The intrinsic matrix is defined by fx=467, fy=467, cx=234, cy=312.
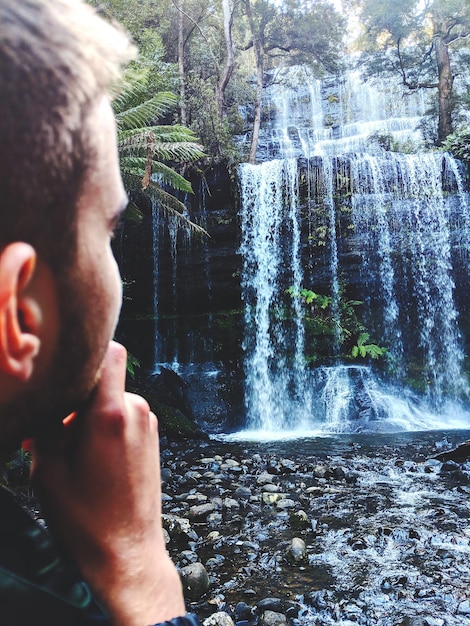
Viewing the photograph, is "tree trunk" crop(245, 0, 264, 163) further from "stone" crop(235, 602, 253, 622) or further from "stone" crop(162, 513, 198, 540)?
"stone" crop(235, 602, 253, 622)

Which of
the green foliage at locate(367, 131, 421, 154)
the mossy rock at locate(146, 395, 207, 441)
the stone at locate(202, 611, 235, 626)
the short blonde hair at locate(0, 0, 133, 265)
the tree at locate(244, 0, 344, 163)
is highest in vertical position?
the tree at locate(244, 0, 344, 163)

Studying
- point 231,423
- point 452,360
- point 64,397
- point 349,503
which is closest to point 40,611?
point 64,397

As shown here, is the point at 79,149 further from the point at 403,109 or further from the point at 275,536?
Result: the point at 403,109

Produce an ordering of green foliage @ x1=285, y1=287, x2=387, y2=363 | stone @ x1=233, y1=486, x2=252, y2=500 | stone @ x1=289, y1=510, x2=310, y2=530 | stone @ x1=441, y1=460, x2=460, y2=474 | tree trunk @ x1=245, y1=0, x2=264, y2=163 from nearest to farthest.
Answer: stone @ x1=289, y1=510, x2=310, y2=530
stone @ x1=233, y1=486, x2=252, y2=500
stone @ x1=441, y1=460, x2=460, y2=474
green foliage @ x1=285, y1=287, x2=387, y2=363
tree trunk @ x1=245, y1=0, x2=264, y2=163

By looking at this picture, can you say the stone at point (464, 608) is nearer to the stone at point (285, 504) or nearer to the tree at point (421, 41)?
the stone at point (285, 504)

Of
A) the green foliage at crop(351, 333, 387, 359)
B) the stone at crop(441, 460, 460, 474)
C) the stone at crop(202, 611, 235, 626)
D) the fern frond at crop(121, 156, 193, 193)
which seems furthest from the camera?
the green foliage at crop(351, 333, 387, 359)

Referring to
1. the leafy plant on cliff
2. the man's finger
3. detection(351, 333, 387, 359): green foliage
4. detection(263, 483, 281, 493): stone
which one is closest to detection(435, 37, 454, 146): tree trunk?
detection(351, 333, 387, 359): green foliage

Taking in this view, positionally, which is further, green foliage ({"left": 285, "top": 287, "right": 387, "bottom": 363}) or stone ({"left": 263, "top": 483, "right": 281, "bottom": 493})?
green foliage ({"left": 285, "top": 287, "right": 387, "bottom": 363})

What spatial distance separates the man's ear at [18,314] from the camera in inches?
18.7

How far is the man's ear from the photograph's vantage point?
1.56ft

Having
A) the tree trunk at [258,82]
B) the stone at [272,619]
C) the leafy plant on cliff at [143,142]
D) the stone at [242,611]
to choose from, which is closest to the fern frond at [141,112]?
the leafy plant on cliff at [143,142]

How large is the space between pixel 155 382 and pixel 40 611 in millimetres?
10109

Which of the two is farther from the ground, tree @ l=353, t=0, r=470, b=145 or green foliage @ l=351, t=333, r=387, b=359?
tree @ l=353, t=0, r=470, b=145

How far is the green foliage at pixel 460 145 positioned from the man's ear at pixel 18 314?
15.1m
